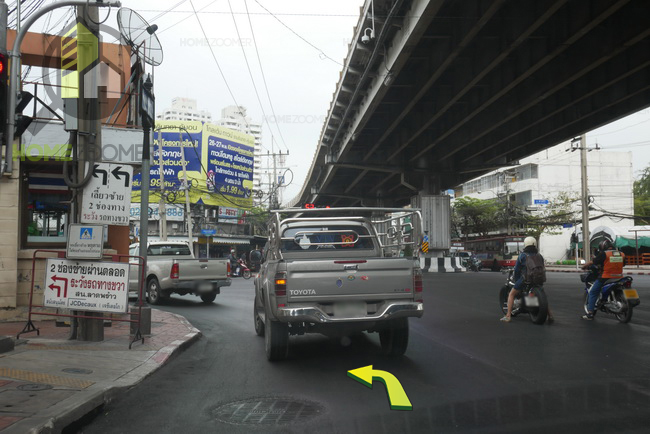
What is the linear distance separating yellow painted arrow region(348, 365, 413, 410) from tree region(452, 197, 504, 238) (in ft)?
170

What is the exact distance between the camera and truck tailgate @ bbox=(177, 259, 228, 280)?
1427 cm

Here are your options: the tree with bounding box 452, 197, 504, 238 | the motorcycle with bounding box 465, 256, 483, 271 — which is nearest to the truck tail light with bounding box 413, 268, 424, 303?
the motorcycle with bounding box 465, 256, 483, 271

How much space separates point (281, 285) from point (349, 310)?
34.7 inches

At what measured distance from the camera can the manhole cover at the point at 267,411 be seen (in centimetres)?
449

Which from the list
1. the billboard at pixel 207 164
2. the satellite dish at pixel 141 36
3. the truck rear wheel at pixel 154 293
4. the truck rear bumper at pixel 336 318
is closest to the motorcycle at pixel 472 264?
the billboard at pixel 207 164

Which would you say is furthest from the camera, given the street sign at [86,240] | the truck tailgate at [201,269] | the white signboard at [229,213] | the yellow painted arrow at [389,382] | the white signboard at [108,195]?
the white signboard at [229,213]

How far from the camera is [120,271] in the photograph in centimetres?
771

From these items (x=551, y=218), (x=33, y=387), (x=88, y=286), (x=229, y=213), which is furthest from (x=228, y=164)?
(x=33, y=387)

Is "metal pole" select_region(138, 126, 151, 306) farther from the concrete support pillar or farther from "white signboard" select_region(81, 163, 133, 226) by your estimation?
the concrete support pillar

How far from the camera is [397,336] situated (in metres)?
6.93

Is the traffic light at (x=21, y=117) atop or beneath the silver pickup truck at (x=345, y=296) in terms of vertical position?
atop

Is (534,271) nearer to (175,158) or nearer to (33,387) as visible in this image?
(33,387)

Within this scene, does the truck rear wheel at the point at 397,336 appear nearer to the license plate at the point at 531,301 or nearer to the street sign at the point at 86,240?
the license plate at the point at 531,301

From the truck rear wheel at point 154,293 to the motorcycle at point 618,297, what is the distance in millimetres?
10492
